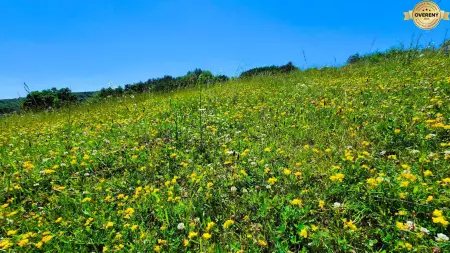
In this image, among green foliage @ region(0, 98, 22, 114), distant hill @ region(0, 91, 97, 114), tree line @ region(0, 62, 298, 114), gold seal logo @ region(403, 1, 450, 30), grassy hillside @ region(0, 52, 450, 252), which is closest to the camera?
grassy hillside @ region(0, 52, 450, 252)

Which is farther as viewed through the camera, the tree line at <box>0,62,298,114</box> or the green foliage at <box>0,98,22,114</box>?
the tree line at <box>0,62,298,114</box>

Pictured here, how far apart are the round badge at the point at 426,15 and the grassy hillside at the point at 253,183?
17.4ft

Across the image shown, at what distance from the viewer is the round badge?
9564 mm

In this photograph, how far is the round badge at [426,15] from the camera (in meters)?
9.56

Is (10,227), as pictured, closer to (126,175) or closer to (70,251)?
(70,251)

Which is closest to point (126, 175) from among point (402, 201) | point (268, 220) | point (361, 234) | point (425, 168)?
point (268, 220)

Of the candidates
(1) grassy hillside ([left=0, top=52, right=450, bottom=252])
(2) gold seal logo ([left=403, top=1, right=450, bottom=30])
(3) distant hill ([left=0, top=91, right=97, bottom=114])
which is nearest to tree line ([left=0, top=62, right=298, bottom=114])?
(3) distant hill ([left=0, top=91, right=97, bottom=114])

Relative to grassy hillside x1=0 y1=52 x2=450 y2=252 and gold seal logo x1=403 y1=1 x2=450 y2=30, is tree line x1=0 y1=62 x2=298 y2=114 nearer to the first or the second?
grassy hillside x1=0 y1=52 x2=450 y2=252

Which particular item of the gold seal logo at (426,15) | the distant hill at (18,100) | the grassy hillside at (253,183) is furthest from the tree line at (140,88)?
the gold seal logo at (426,15)

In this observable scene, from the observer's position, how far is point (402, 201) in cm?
254

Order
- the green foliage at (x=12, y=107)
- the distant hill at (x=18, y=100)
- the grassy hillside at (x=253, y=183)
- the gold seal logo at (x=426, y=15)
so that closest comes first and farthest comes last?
the grassy hillside at (x=253, y=183), the distant hill at (x=18, y=100), the green foliage at (x=12, y=107), the gold seal logo at (x=426, y=15)

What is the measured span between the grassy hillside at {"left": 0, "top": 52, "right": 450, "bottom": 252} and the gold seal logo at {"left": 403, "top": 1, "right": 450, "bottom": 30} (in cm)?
527

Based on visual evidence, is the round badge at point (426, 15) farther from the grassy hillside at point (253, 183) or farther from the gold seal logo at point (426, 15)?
the grassy hillside at point (253, 183)

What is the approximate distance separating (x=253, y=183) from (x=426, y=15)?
33.6 ft
